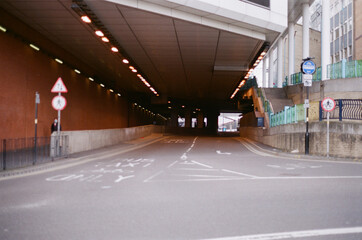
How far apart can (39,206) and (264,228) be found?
442cm

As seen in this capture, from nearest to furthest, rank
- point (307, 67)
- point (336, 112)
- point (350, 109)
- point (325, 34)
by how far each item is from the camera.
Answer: point (350, 109) < point (307, 67) < point (336, 112) < point (325, 34)

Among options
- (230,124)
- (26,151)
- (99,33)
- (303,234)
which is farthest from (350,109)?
(230,124)

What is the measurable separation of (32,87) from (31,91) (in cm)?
25

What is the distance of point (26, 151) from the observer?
14.5 metres

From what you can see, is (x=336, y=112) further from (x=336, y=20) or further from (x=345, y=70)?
(x=336, y=20)

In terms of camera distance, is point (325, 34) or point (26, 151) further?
point (325, 34)

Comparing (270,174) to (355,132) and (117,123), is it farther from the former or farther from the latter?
Result: (117,123)

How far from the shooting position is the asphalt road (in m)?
5.26

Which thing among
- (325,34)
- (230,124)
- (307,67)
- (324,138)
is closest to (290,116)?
(307,67)

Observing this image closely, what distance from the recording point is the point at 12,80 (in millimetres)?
17328

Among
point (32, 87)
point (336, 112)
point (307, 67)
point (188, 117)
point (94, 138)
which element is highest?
point (307, 67)

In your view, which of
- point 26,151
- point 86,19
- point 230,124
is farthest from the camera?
point 230,124

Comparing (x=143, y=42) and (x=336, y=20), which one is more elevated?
(x=336, y=20)

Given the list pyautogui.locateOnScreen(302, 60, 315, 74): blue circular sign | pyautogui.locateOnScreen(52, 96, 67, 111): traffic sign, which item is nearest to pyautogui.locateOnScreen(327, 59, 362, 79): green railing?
pyautogui.locateOnScreen(302, 60, 315, 74): blue circular sign
